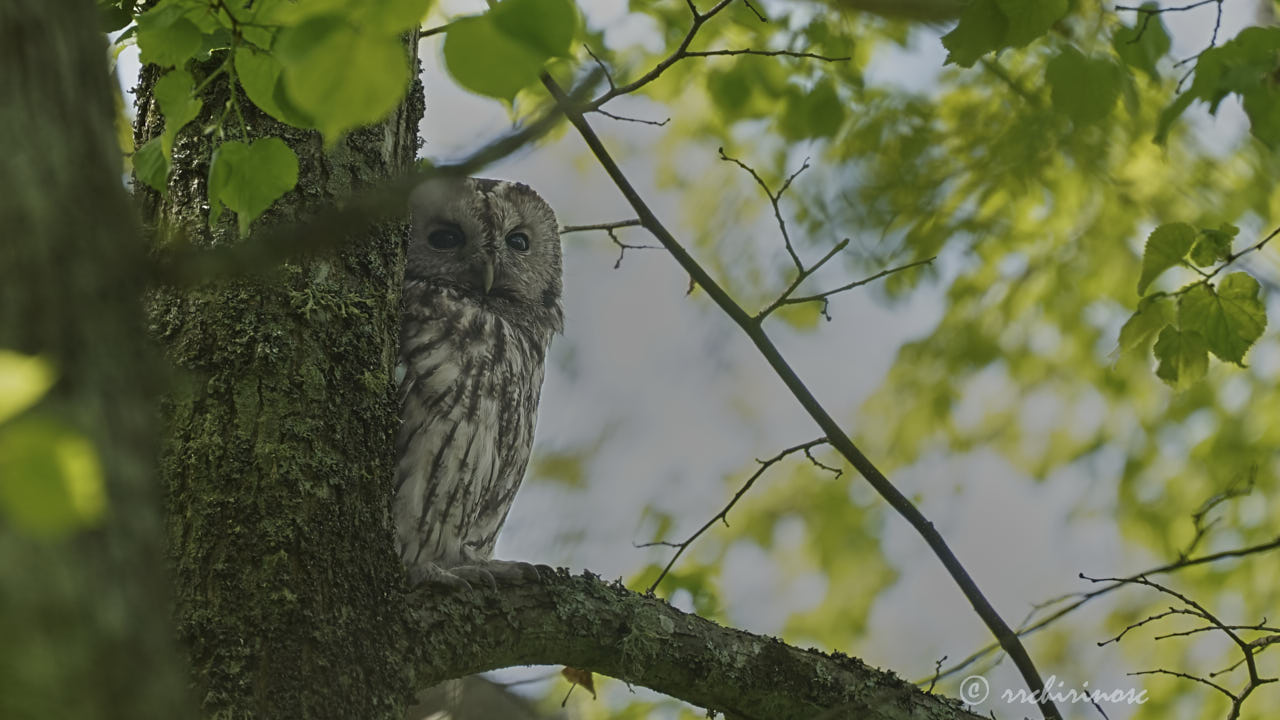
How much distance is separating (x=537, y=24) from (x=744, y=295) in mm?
3443

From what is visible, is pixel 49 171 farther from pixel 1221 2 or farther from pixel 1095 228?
pixel 1095 228

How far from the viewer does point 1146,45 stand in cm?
210

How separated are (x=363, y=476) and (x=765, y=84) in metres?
2.15

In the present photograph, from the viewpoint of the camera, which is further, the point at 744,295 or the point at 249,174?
the point at 744,295

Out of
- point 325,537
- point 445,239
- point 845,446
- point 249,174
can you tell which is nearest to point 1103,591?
point 845,446

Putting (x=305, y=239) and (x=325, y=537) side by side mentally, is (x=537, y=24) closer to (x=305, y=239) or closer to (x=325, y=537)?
(x=305, y=239)

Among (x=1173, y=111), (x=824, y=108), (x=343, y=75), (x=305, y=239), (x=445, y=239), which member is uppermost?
(x=824, y=108)

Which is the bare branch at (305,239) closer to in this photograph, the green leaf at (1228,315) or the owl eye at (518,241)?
the green leaf at (1228,315)

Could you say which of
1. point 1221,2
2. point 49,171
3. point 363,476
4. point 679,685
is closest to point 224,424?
point 363,476

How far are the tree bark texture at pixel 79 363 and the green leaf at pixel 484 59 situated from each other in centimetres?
28

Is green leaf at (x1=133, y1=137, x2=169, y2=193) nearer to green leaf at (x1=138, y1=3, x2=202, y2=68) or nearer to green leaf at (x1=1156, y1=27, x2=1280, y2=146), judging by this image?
green leaf at (x1=138, y1=3, x2=202, y2=68)

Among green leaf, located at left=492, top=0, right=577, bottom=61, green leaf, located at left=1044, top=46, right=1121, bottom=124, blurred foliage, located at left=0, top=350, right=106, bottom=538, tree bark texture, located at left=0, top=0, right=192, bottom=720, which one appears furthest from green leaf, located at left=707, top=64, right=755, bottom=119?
blurred foliage, located at left=0, top=350, right=106, bottom=538

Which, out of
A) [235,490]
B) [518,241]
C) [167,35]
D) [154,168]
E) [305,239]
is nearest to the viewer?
[305,239]

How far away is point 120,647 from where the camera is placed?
554 mm
